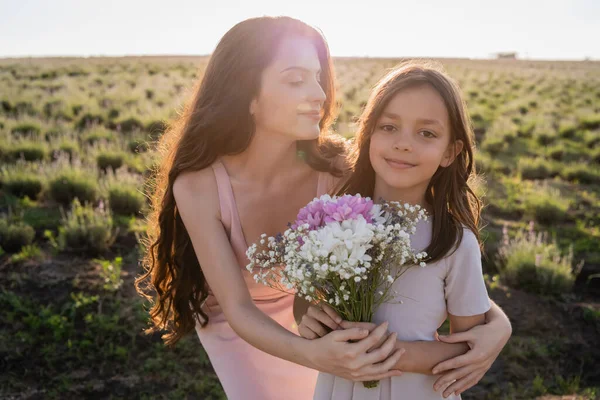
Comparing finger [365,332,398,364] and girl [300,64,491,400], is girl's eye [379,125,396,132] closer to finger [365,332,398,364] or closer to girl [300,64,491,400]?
girl [300,64,491,400]

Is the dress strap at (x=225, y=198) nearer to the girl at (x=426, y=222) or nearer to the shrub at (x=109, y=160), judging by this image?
the girl at (x=426, y=222)

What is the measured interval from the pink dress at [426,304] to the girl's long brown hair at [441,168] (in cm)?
7

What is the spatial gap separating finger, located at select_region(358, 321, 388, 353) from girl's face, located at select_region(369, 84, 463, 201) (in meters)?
0.65

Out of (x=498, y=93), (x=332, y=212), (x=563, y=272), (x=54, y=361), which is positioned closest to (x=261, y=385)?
(x=332, y=212)

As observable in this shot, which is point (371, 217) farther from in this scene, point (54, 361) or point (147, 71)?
point (147, 71)

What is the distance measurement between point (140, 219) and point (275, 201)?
4.40m

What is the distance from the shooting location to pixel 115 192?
7379 mm

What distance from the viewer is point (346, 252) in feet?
5.86

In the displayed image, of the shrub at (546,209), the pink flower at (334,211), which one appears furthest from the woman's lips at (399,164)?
the shrub at (546,209)

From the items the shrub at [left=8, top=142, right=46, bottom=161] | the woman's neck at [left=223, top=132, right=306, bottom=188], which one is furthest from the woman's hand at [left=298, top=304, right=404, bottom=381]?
the shrub at [left=8, top=142, right=46, bottom=161]

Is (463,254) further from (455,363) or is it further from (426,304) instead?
(455,363)

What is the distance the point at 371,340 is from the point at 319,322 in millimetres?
264

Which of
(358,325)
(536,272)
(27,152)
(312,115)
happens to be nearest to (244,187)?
(312,115)

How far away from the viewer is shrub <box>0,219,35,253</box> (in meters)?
6.06
